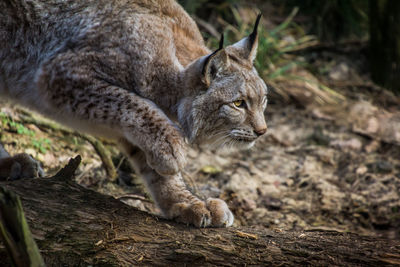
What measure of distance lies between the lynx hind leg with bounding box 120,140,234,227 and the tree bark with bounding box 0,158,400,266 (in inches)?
9.5

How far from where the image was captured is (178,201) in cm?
312

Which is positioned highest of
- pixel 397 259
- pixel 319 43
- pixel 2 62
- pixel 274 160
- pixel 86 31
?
pixel 86 31

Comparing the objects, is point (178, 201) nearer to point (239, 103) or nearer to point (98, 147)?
point (239, 103)

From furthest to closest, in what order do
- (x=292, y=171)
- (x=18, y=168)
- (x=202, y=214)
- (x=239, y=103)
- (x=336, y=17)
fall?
(x=336, y=17)
(x=292, y=171)
(x=239, y=103)
(x=18, y=168)
(x=202, y=214)

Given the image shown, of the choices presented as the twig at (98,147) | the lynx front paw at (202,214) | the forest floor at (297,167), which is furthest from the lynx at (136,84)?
the twig at (98,147)

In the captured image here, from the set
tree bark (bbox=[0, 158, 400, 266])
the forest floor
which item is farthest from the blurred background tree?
tree bark (bbox=[0, 158, 400, 266])

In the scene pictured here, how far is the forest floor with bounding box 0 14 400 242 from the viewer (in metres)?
4.30

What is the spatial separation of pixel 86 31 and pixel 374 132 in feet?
14.2

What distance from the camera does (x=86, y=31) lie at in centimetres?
325

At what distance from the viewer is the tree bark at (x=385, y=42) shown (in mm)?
6945

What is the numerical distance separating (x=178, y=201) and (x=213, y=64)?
3.17 ft

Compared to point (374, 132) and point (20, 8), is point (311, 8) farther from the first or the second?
point (20, 8)

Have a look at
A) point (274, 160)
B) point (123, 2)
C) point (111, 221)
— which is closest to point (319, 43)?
point (274, 160)

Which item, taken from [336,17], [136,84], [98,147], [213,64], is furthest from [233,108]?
[336,17]
